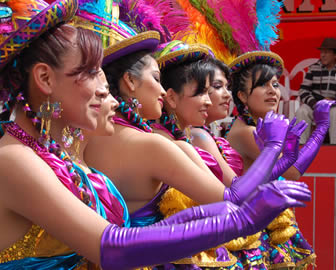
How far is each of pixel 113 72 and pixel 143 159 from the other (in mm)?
490

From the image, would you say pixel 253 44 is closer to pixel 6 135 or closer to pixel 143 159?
pixel 143 159

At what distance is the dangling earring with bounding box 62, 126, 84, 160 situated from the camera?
169cm

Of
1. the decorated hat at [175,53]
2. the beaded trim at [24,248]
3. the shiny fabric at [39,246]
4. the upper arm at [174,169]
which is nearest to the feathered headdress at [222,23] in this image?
the decorated hat at [175,53]

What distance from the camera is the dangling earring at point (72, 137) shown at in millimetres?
1688

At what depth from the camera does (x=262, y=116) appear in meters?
3.80

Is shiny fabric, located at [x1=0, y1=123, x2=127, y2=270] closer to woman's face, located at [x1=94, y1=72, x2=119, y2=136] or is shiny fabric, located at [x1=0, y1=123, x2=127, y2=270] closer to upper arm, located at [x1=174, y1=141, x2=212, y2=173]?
woman's face, located at [x1=94, y1=72, x2=119, y2=136]

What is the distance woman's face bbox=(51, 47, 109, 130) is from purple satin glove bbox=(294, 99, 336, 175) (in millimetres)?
2255

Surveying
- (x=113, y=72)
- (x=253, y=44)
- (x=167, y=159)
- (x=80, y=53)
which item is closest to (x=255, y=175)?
(x=167, y=159)

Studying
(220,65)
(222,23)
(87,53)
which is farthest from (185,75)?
(87,53)

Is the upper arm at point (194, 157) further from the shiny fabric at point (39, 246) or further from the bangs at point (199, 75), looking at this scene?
the shiny fabric at point (39, 246)

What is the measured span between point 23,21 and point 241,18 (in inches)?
104

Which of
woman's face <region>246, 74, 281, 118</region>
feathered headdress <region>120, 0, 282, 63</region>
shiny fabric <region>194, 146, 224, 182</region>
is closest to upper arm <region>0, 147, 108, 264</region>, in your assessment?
shiny fabric <region>194, 146, 224, 182</region>

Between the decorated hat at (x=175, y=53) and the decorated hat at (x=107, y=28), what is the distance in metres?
0.37

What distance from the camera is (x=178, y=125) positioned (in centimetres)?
273
